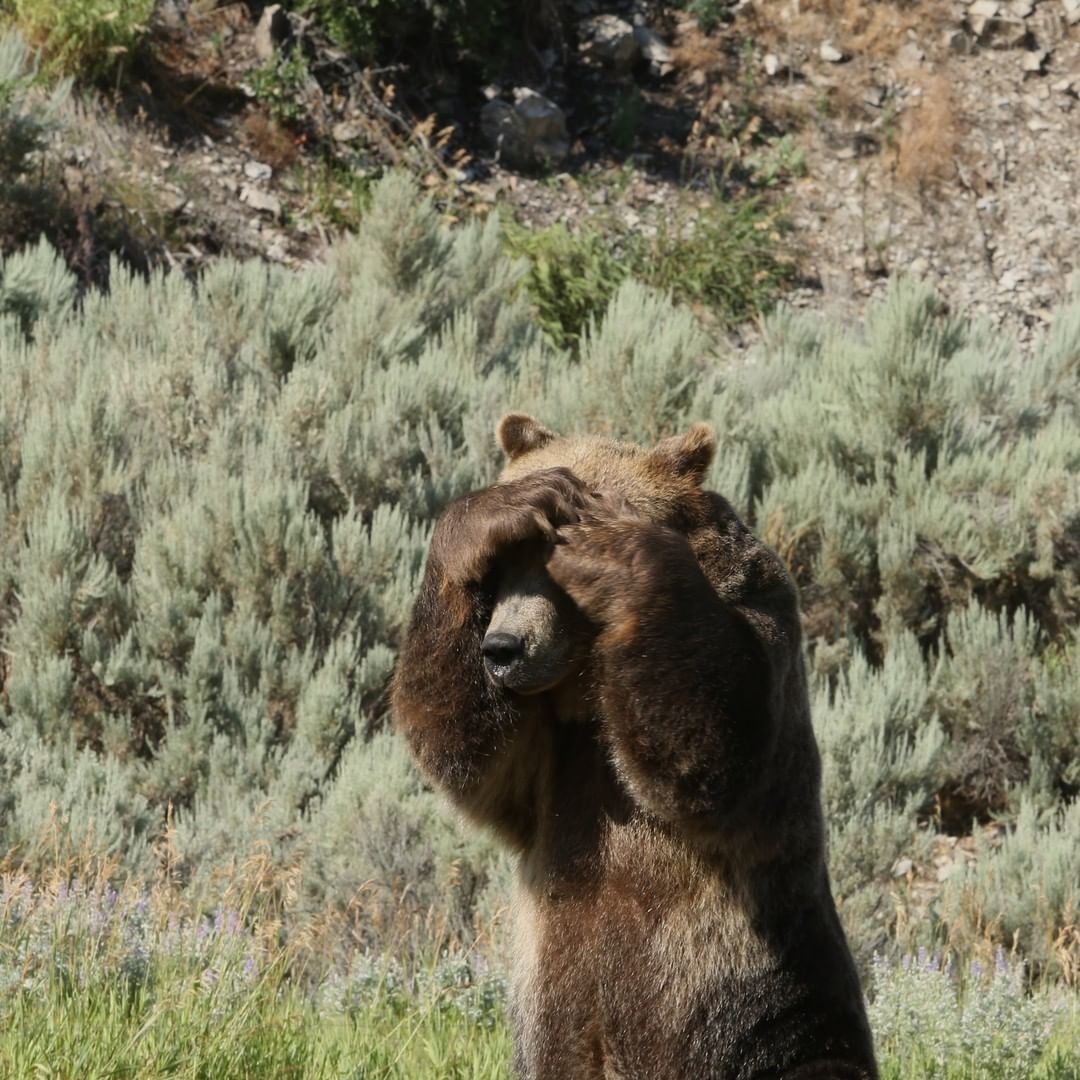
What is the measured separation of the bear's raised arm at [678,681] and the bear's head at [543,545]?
7cm

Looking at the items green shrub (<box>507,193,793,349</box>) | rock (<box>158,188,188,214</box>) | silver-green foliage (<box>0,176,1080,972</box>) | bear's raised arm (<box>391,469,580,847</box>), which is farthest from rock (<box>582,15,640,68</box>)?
bear's raised arm (<box>391,469,580,847</box>)

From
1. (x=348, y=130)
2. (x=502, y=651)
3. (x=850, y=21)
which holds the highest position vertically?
(x=502, y=651)

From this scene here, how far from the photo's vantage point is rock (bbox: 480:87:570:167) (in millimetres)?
13734

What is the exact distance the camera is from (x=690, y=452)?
3982 mm

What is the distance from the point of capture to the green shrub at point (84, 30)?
1230 centimetres

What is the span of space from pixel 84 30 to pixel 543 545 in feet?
33.5

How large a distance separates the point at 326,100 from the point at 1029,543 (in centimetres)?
743

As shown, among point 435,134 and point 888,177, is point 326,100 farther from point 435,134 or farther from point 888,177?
point 888,177

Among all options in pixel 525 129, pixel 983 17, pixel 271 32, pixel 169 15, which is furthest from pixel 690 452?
pixel 983 17

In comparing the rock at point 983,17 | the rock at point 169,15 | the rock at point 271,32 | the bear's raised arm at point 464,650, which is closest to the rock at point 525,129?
the rock at point 271,32

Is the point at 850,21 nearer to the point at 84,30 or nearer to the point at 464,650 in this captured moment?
the point at 84,30

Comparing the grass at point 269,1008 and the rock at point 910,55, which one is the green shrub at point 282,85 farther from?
the grass at point 269,1008

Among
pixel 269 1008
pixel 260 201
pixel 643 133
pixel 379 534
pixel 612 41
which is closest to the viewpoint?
pixel 269 1008

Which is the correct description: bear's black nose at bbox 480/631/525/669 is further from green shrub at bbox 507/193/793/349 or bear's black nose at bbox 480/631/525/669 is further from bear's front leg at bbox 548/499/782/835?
green shrub at bbox 507/193/793/349
